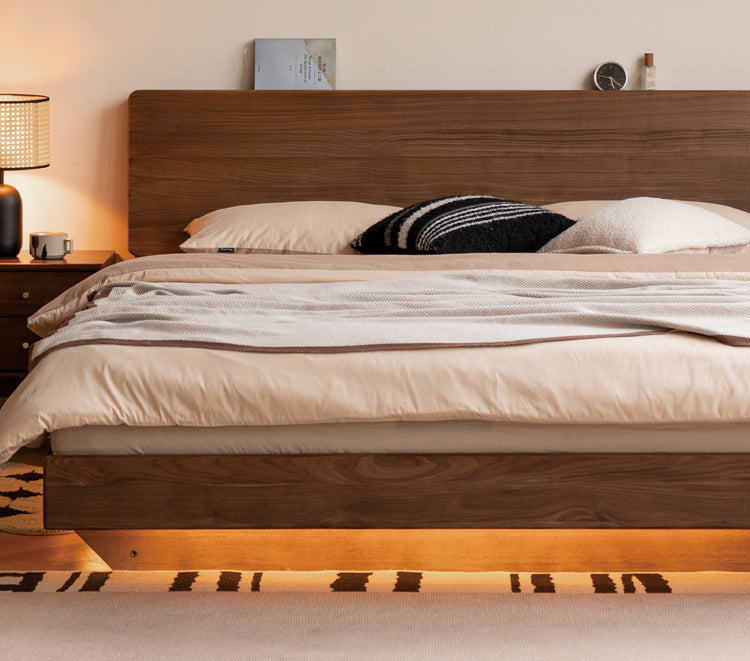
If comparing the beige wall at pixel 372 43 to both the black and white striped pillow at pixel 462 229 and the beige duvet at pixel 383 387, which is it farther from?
the beige duvet at pixel 383 387

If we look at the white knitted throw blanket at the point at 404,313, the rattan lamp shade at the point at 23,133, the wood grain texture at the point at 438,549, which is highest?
the rattan lamp shade at the point at 23,133

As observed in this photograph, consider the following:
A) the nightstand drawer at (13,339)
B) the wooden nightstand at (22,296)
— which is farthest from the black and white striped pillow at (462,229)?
the nightstand drawer at (13,339)

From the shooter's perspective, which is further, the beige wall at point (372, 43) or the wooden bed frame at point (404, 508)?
the beige wall at point (372, 43)

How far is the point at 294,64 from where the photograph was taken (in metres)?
3.62

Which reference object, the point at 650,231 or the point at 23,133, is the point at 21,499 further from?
the point at 650,231

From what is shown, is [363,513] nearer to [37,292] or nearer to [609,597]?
[609,597]

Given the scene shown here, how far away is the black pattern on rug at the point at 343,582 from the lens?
1.88m

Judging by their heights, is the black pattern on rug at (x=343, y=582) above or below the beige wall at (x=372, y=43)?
below

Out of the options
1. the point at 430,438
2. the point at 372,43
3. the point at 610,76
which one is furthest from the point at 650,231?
the point at 430,438

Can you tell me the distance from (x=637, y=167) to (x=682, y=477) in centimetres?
214

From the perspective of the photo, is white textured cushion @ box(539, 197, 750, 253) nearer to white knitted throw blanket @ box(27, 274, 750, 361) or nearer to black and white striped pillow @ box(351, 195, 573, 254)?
black and white striped pillow @ box(351, 195, 573, 254)

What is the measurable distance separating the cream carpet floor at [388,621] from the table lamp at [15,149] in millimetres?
1793

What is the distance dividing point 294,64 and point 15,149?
1052 millimetres

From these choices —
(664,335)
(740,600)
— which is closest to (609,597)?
(740,600)
